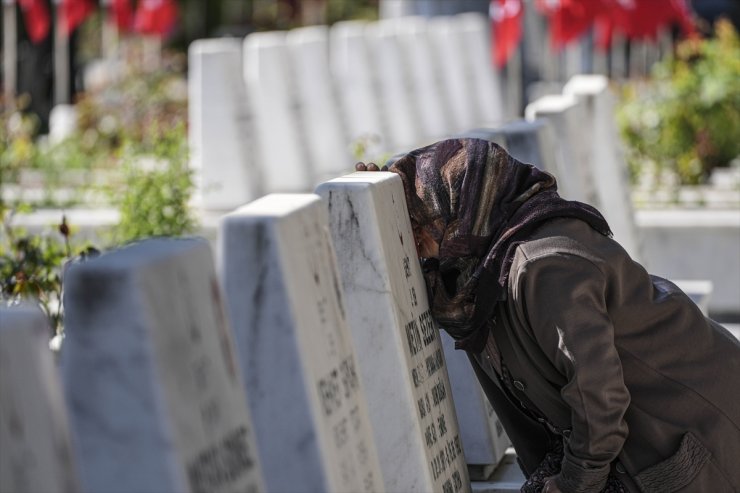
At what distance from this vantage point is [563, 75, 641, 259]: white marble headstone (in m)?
7.15

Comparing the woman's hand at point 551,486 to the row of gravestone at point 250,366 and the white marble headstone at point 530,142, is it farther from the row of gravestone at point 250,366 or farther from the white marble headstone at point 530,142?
the white marble headstone at point 530,142

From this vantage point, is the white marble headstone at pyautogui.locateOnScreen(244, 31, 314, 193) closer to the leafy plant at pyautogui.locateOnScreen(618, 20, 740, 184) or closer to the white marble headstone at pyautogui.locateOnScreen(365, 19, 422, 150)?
the white marble headstone at pyautogui.locateOnScreen(365, 19, 422, 150)

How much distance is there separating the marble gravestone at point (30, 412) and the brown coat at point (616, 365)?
1.37 meters

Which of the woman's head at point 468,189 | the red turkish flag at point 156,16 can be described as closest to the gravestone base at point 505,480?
the woman's head at point 468,189

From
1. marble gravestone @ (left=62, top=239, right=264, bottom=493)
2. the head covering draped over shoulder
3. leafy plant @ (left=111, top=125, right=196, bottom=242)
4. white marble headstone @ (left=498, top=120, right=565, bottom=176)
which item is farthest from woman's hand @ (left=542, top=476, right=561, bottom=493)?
leafy plant @ (left=111, top=125, right=196, bottom=242)

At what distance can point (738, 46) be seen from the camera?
13.0 meters

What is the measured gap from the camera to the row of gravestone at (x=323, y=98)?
394 inches

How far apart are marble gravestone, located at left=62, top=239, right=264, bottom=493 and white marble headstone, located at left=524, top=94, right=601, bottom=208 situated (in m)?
3.58

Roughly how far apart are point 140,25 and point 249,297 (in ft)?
39.1

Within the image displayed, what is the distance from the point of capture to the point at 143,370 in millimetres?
2590

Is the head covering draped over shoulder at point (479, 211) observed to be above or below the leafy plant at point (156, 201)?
above

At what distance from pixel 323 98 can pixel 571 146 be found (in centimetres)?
539

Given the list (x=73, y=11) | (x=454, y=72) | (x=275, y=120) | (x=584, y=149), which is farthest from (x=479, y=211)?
(x=454, y=72)

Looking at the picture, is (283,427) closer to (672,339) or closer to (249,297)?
(249,297)
